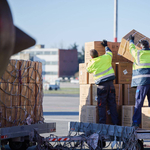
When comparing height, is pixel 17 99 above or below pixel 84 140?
above

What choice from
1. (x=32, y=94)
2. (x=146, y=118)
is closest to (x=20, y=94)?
(x=32, y=94)

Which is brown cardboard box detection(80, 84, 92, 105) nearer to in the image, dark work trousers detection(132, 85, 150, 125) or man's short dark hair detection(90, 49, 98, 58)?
man's short dark hair detection(90, 49, 98, 58)

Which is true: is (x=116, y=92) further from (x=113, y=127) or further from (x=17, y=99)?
(x=17, y=99)

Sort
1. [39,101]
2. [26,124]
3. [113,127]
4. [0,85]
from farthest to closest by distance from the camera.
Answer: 1. [39,101]
2. [26,124]
3. [0,85]
4. [113,127]

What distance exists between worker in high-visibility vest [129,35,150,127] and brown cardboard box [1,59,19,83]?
2777mm

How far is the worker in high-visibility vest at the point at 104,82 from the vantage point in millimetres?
7430

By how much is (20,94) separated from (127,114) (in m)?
2.63

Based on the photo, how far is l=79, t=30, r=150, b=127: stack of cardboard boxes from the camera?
7.63 meters

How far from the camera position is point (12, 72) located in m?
7.15

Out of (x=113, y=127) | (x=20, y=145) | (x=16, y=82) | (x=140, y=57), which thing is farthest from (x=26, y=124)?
(x=140, y=57)

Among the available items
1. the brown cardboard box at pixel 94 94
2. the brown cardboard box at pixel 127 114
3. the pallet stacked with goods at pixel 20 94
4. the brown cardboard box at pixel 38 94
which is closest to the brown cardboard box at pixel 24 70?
the pallet stacked with goods at pixel 20 94

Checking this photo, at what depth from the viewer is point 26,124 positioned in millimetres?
7375

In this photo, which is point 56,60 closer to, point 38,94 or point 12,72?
point 38,94

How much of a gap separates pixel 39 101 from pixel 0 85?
1356 mm
